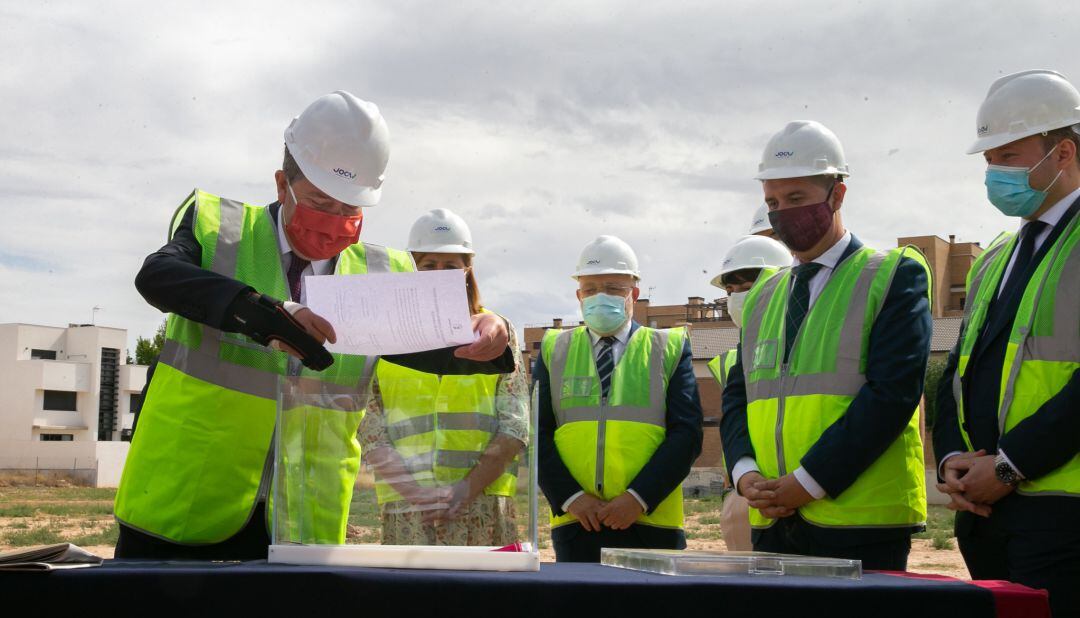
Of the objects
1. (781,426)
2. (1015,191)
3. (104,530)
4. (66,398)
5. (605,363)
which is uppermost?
(66,398)

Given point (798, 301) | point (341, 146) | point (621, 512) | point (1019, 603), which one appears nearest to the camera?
point (1019, 603)

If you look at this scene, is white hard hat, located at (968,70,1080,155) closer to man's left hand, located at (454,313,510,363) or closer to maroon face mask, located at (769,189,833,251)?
maroon face mask, located at (769,189,833,251)

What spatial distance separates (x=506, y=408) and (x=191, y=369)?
98cm

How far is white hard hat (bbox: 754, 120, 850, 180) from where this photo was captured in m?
4.83

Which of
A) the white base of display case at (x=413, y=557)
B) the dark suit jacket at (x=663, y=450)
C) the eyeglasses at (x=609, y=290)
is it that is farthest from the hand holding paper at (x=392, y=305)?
the eyeglasses at (x=609, y=290)

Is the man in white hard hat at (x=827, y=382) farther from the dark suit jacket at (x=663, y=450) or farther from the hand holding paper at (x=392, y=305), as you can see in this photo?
the hand holding paper at (x=392, y=305)

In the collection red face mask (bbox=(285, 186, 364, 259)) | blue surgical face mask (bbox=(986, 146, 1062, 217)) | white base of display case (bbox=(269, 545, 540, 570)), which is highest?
blue surgical face mask (bbox=(986, 146, 1062, 217))

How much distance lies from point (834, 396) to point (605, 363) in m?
2.18

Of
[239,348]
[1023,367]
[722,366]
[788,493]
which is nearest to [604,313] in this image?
[722,366]

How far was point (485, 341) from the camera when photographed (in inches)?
123

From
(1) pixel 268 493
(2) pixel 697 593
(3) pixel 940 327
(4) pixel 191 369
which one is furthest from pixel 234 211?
(3) pixel 940 327

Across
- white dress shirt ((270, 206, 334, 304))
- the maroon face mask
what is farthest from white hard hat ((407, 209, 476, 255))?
white dress shirt ((270, 206, 334, 304))

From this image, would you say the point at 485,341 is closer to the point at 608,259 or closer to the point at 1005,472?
the point at 1005,472

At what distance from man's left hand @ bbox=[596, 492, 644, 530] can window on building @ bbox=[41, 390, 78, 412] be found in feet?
209
